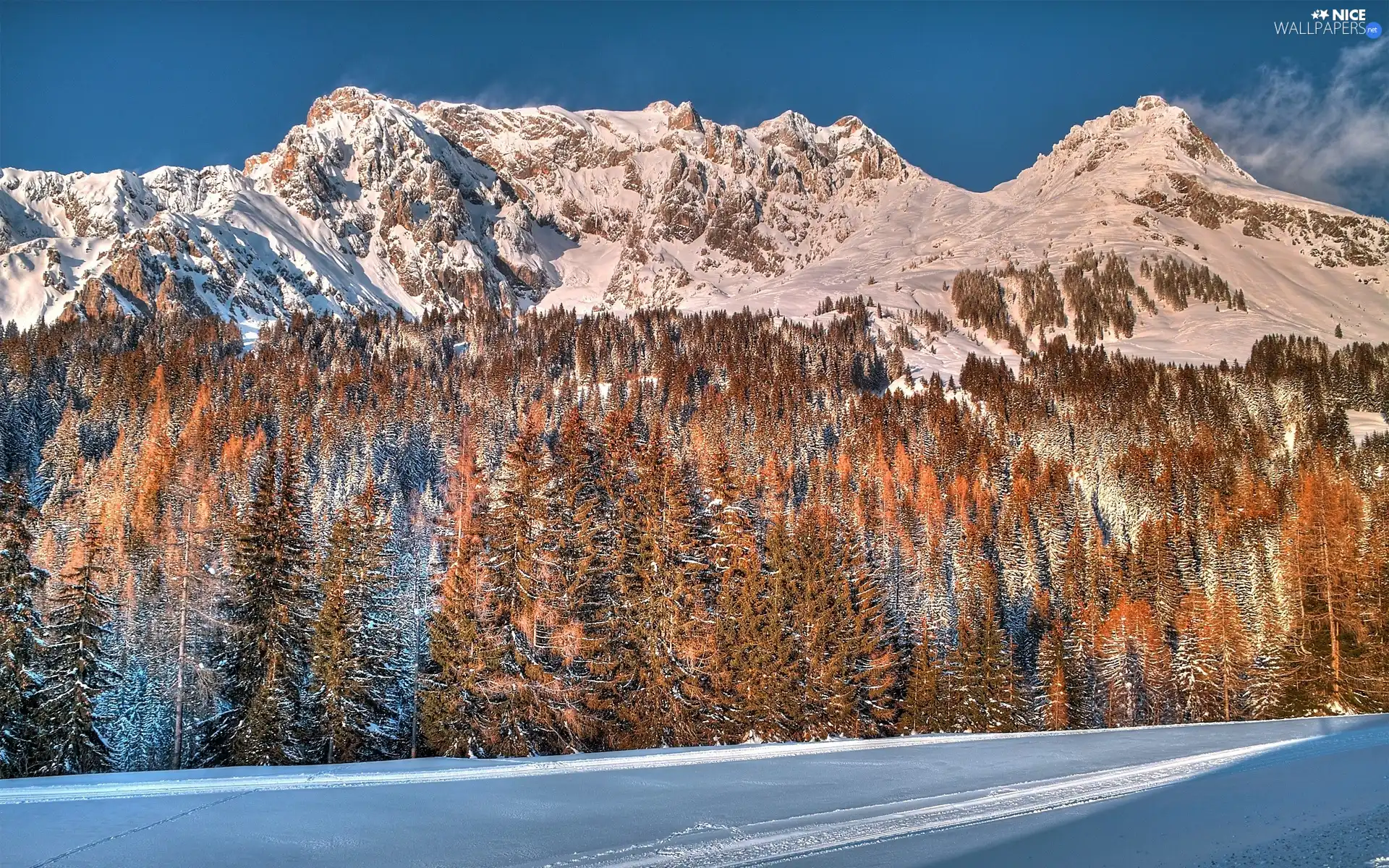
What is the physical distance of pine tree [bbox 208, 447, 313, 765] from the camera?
26203 mm

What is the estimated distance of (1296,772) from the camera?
11586 millimetres

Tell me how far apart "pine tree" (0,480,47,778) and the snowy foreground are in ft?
46.4

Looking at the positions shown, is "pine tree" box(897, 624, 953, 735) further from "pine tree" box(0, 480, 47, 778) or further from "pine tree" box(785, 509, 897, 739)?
"pine tree" box(0, 480, 47, 778)

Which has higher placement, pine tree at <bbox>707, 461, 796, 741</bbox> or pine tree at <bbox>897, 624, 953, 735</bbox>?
pine tree at <bbox>707, 461, 796, 741</bbox>

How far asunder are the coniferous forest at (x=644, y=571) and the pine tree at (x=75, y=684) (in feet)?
0.34

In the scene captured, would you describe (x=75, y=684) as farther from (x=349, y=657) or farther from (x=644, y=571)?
(x=644, y=571)

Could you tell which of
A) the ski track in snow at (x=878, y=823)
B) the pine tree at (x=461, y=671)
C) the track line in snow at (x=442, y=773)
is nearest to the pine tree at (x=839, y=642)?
the track line in snow at (x=442, y=773)

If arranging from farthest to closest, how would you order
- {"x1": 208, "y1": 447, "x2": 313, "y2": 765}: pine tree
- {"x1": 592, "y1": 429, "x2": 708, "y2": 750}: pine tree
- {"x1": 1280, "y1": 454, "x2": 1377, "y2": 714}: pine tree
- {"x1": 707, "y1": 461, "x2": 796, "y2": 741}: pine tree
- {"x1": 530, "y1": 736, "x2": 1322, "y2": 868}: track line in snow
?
{"x1": 1280, "y1": 454, "x2": 1377, "y2": 714}: pine tree → {"x1": 707, "y1": 461, "x2": 796, "y2": 741}: pine tree → {"x1": 592, "y1": 429, "x2": 708, "y2": 750}: pine tree → {"x1": 208, "y1": 447, "x2": 313, "y2": 765}: pine tree → {"x1": 530, "y1": 736, "x2": 1322, "y2": 868}: track line in snow

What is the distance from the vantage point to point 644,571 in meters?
29.4

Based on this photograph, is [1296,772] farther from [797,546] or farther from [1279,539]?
[1279,539]

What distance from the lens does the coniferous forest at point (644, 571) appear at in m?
27.2

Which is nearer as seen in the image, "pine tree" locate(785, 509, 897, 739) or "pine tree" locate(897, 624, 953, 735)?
"pine tree" locate(785, 509, 897, 739)

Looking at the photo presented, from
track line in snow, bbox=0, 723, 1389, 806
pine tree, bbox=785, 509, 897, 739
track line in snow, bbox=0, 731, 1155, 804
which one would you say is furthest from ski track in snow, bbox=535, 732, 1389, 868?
pine tree, bbox=785, 509, 897, 739

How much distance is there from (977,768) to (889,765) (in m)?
1.55
